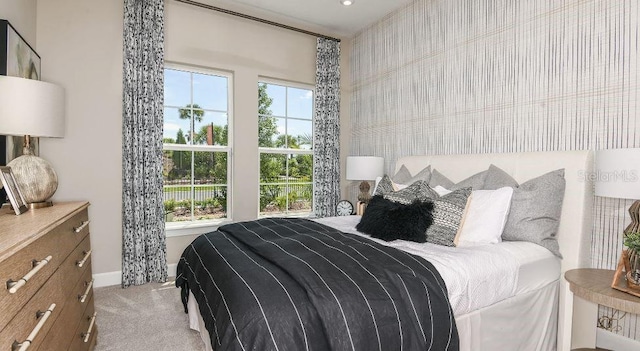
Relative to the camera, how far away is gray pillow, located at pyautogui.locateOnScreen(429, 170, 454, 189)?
109 inches

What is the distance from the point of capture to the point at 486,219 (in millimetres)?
2152

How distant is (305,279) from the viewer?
4.56ft

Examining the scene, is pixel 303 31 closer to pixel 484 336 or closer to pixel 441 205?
pixel 441 205

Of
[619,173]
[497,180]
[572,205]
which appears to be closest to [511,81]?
[497,180]

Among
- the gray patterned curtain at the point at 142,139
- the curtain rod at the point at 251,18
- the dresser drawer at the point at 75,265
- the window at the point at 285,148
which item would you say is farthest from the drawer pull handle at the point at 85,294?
the curtain rod at the point at 251,18

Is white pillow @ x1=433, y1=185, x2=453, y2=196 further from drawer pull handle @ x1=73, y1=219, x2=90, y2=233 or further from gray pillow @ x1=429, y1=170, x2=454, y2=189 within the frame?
drawer pull handle @ x1=73, y1=219, x2=90, y2=233

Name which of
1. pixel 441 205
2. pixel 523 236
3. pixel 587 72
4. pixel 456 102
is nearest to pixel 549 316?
pixel 523 236

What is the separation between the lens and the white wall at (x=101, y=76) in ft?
9.93

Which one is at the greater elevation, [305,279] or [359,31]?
[359,31]

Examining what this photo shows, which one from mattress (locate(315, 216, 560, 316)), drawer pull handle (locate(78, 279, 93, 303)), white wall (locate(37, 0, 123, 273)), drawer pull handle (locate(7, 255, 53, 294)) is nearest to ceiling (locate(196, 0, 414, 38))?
white wall (locate(37, 0, 123, 273))

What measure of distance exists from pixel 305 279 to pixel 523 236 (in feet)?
5.13

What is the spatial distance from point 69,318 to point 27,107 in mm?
1084

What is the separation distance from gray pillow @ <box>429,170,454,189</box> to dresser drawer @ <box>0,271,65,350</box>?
2.56m

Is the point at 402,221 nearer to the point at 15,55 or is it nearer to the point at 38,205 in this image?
the point at 38,205
